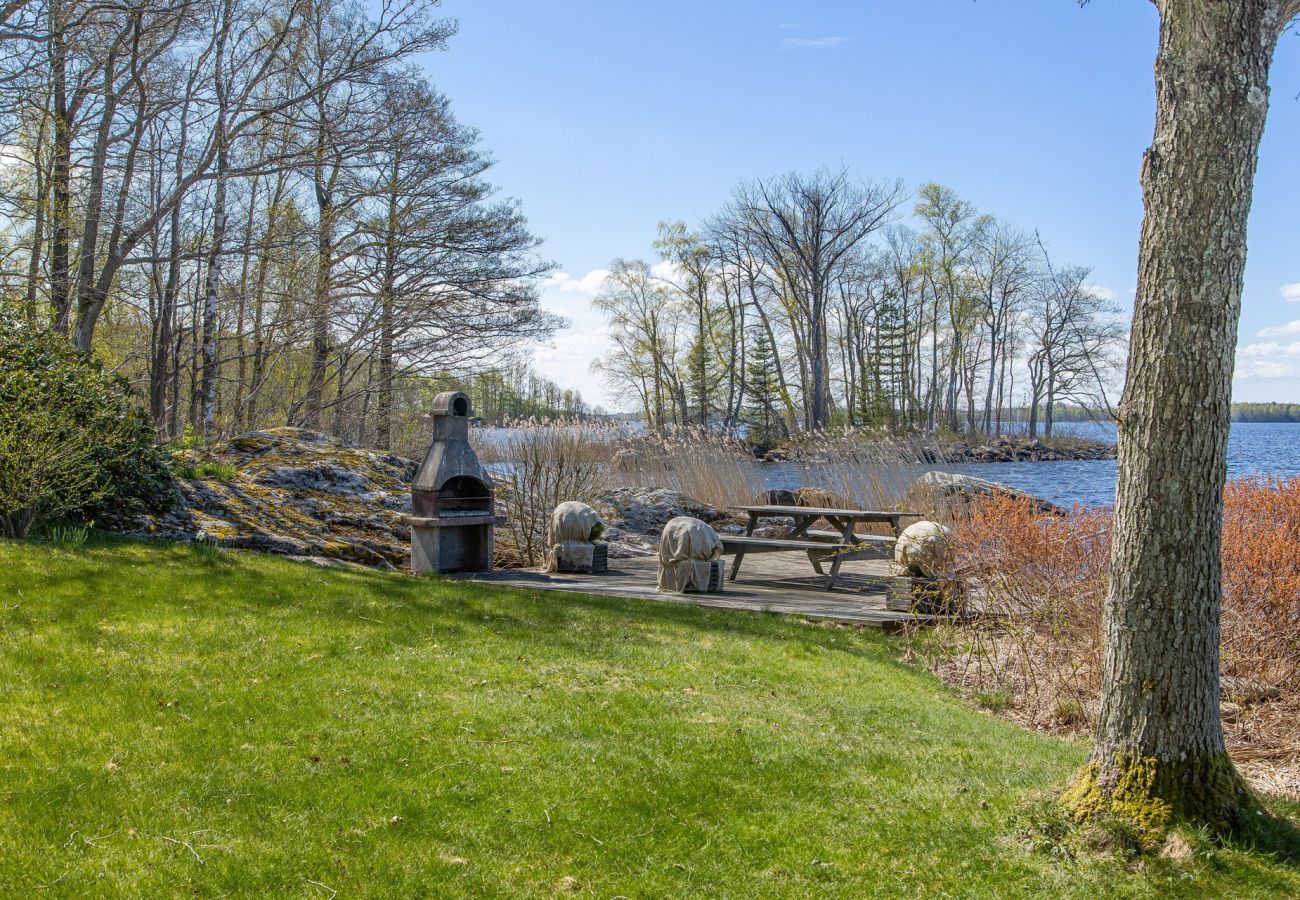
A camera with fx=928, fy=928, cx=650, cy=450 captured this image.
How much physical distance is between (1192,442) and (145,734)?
4.25 m

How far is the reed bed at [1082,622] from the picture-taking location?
203 inches

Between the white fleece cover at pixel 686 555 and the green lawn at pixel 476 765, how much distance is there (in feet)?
6.53

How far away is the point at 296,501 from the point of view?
10.1 metres

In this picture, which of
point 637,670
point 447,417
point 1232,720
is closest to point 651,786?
point 637,670

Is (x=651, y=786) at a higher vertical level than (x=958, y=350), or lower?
lower

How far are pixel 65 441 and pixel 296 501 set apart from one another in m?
2.72

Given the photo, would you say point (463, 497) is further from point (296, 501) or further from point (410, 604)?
point (296, 501)

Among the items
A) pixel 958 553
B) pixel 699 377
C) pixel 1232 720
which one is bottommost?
pixel 1232 720

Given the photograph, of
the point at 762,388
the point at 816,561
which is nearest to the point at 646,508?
the point at 816,561

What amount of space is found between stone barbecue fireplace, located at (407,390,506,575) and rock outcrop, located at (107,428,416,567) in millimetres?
855

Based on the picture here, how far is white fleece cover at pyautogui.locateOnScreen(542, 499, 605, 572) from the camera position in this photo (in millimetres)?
9508

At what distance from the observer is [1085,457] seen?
4184 cm

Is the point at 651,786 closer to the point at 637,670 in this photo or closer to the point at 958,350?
the point at 637,670

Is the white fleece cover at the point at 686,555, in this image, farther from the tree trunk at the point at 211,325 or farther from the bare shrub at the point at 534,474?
the tree trunk at the point at 211,325
